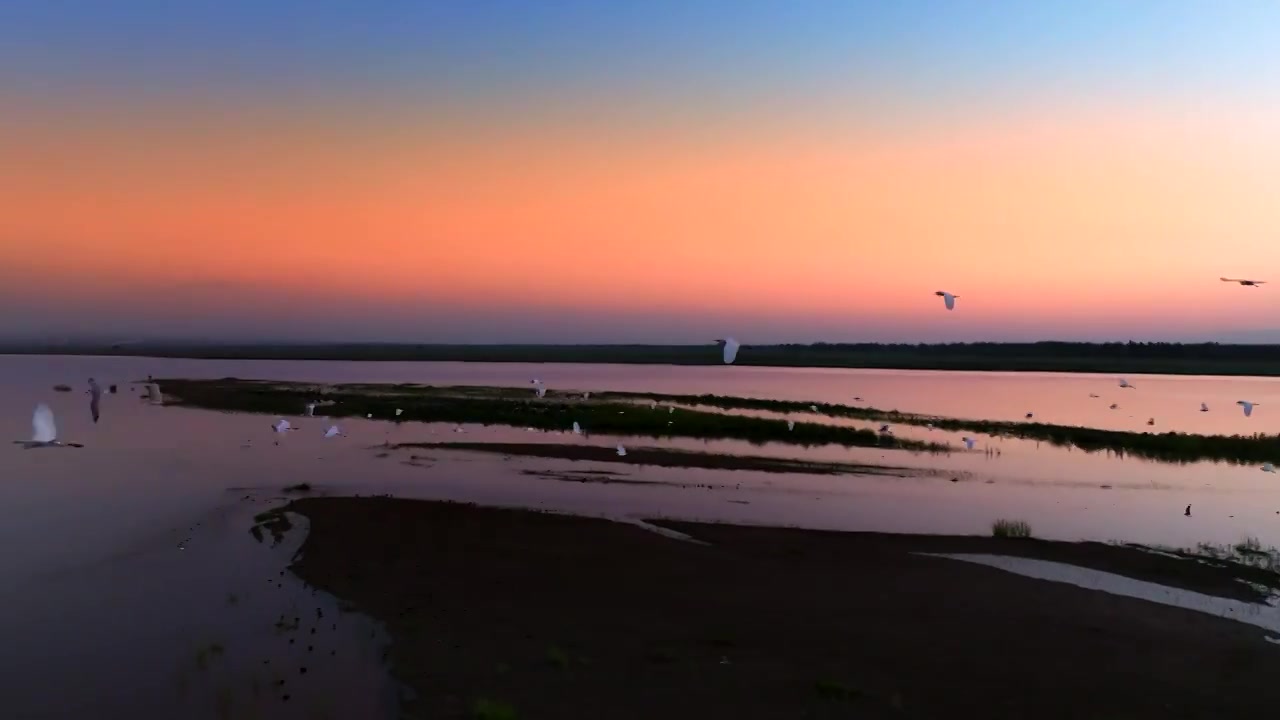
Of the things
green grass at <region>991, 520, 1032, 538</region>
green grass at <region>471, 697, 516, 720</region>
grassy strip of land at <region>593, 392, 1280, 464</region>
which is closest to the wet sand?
green grass at <region>471, 697, 516, 720</region>

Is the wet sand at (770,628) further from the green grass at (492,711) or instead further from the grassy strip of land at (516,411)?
the grassy strip of land at (516,411)

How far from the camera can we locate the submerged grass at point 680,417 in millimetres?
34656

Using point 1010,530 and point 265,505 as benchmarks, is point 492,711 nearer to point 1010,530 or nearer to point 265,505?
point 265,505

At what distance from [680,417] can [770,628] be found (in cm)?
2972

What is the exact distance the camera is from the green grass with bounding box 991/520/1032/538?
60.8ft

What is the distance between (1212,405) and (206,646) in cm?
6111

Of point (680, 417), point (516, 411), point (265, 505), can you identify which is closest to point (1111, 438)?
point (680, 417)

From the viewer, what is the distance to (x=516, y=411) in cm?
4441

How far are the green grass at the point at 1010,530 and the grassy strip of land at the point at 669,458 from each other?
8141 millimetres

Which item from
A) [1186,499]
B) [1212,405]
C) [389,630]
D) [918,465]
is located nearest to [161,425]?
[918,465]

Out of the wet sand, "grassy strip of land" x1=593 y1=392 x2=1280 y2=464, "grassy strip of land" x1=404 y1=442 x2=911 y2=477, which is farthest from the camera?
"grassy strip of land" x1=593 y1=392 x2=1280 y2=464

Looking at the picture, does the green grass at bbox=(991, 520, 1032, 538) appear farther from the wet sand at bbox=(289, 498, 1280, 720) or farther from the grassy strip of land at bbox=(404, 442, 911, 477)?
the grassy strip of land at bbox=(404, 442, 911, 477)

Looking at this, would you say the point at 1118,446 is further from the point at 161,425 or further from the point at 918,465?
the point at 161,425

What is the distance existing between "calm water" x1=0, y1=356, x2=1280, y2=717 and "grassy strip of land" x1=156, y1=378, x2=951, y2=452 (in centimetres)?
250
